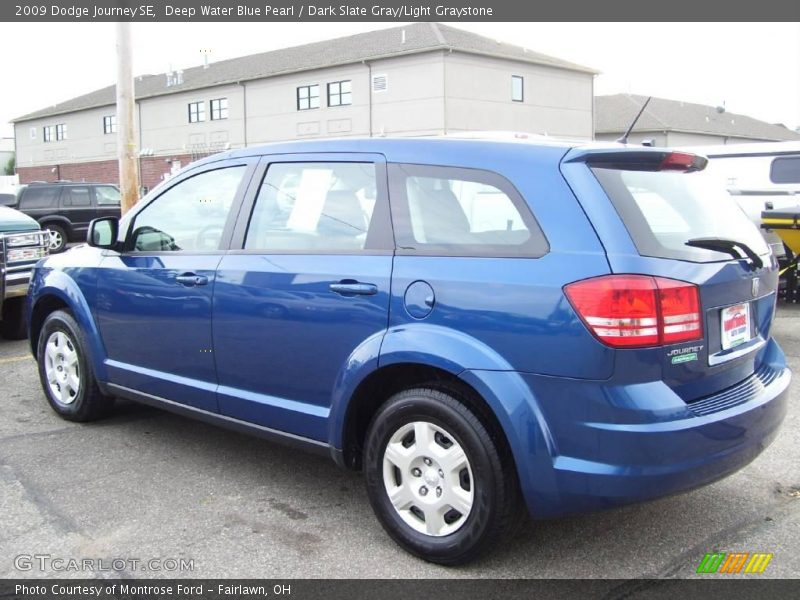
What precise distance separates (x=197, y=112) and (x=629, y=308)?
46200mm

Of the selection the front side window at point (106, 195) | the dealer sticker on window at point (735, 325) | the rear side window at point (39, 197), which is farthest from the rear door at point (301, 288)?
the front side window at point (106, 195)

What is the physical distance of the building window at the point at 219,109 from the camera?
44156 mm

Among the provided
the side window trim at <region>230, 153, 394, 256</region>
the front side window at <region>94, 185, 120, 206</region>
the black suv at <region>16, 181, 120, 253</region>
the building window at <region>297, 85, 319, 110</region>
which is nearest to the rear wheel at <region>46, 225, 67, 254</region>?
the black suv at <region>16, 181, 120, 253</region>

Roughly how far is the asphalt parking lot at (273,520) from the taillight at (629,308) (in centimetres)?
105

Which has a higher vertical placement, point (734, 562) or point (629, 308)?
point (629, 308)

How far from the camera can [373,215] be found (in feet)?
11.4

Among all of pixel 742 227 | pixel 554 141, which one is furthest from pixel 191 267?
pixel 742 227

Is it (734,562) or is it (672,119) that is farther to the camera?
(672,119)

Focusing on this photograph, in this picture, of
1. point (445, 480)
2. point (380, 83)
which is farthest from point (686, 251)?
point (380, 83)

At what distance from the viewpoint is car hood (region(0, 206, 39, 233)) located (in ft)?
25.2

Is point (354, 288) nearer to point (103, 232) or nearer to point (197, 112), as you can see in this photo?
point (103, 232)

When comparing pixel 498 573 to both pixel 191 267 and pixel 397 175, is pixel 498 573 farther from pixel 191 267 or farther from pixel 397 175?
pixel 191 267

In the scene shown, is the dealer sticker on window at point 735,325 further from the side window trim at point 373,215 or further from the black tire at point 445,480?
the side window trim at point 373,215

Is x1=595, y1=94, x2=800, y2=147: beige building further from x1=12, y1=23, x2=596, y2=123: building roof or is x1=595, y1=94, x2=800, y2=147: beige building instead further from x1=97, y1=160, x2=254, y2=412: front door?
x1=97, y1=160, x2=254, y2=412: front door
